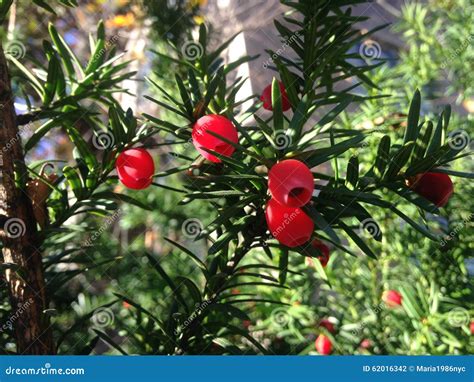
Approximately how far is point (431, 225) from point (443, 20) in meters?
0.45

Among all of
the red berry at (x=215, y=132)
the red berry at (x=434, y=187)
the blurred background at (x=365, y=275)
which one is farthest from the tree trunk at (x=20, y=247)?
the red berry at (x=434, y=187)

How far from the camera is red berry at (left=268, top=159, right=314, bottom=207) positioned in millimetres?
360

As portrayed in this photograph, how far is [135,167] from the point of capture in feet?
1.55

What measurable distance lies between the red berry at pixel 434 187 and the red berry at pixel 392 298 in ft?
1.07

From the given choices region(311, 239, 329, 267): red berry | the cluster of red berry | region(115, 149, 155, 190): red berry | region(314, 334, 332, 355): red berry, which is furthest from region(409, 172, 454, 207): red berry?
region(314, 334, 332, 355): red berry

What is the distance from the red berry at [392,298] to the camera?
2.40 ft

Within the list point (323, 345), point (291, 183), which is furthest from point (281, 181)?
point (323, 345)

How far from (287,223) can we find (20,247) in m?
0.25

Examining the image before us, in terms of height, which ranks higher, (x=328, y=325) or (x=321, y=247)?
(x=321, y=247)

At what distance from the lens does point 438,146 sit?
429mm

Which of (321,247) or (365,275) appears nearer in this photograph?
(321,247)

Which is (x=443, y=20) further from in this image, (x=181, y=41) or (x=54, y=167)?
(x=54, y=167)

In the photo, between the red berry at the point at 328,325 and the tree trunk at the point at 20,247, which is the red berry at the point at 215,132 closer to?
the tree trunk at the point at 20,247

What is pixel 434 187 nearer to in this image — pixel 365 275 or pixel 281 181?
pixel 281 181
